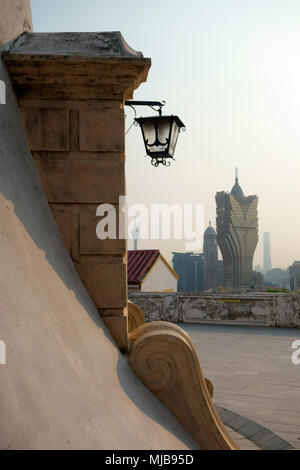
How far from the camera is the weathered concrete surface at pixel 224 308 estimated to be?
12.7 m

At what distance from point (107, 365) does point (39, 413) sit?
2.88 ft

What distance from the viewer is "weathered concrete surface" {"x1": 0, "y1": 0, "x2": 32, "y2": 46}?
3.02m

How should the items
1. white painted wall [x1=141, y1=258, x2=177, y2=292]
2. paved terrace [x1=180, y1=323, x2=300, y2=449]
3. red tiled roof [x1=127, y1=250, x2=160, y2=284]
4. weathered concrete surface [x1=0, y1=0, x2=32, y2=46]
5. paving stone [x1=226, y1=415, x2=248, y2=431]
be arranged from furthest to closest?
1. white painted wall [x1=141, y1=258, x2=177, y2=292]
2. red tiled roof [x1=127, y1=250, x2=160, y2=284]
3. paved terrace [x1=180, y1=323, x2=300, y2=449]
4. paving stone [x1=226, y1=415, x2=248, y2=431]
5. weathered concrete surface [x1=0, y1=0, x2=32, y2=46]

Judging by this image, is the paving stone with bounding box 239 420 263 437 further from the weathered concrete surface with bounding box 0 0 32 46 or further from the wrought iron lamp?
the weathered concrete surface with bounding box 0 0 32 46

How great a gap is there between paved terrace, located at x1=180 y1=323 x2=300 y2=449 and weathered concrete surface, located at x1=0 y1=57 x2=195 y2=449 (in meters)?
2.59

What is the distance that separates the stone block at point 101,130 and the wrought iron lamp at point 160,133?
220 cm

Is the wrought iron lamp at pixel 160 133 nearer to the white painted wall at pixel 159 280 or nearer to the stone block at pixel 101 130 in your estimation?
the stone block at pixel 101 130

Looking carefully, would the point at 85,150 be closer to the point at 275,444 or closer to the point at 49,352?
the point at 49,352

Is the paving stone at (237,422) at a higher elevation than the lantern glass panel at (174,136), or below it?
below

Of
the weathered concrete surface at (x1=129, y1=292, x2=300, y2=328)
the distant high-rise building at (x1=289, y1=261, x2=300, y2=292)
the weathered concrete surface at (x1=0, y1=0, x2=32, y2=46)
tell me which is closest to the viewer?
the weathered concrete surface at (x1=0, y1=0, x2=32, y2=46)

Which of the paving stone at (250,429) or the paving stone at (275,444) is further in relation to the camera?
the paving stone at (250,429)

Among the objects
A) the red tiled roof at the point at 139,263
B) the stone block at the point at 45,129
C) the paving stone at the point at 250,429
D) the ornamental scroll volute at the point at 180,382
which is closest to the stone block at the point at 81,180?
the stone block at the point at 45,129

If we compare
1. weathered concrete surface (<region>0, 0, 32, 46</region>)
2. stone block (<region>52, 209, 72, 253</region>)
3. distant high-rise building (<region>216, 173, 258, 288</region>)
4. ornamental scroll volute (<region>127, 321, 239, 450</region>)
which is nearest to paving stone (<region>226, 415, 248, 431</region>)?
ornamental scroll volute (<region>127, 321, 239, 450</region>)
